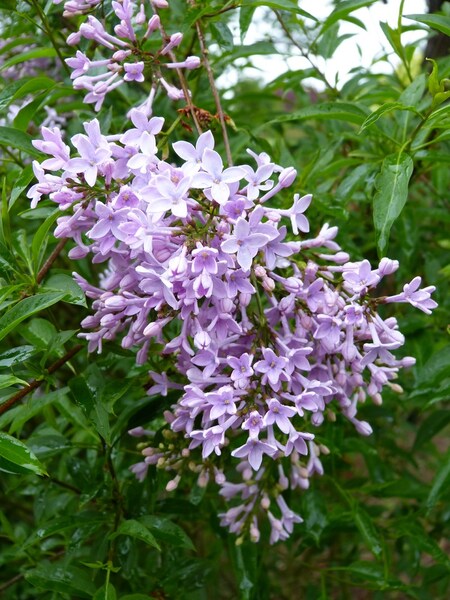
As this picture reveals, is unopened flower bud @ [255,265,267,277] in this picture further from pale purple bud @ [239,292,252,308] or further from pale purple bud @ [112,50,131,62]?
pale purple bud @ [112,50,131,62]

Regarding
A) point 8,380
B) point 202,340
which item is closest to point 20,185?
point 8,380

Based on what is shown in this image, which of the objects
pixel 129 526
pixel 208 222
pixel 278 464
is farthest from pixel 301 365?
pixel 129 526

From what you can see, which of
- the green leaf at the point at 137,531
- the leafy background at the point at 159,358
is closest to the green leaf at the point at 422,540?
the leafy background at the point at 159,358

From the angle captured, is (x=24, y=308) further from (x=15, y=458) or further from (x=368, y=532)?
(x=368, y=532)

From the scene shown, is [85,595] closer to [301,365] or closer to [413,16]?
[301,365]

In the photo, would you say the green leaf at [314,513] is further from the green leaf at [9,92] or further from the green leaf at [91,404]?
the green leaf at [9,92]

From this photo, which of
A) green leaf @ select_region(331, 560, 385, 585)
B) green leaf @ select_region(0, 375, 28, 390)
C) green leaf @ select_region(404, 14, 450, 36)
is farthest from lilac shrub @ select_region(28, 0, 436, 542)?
green leaf @ select_region(331, 560, 385, 585)
